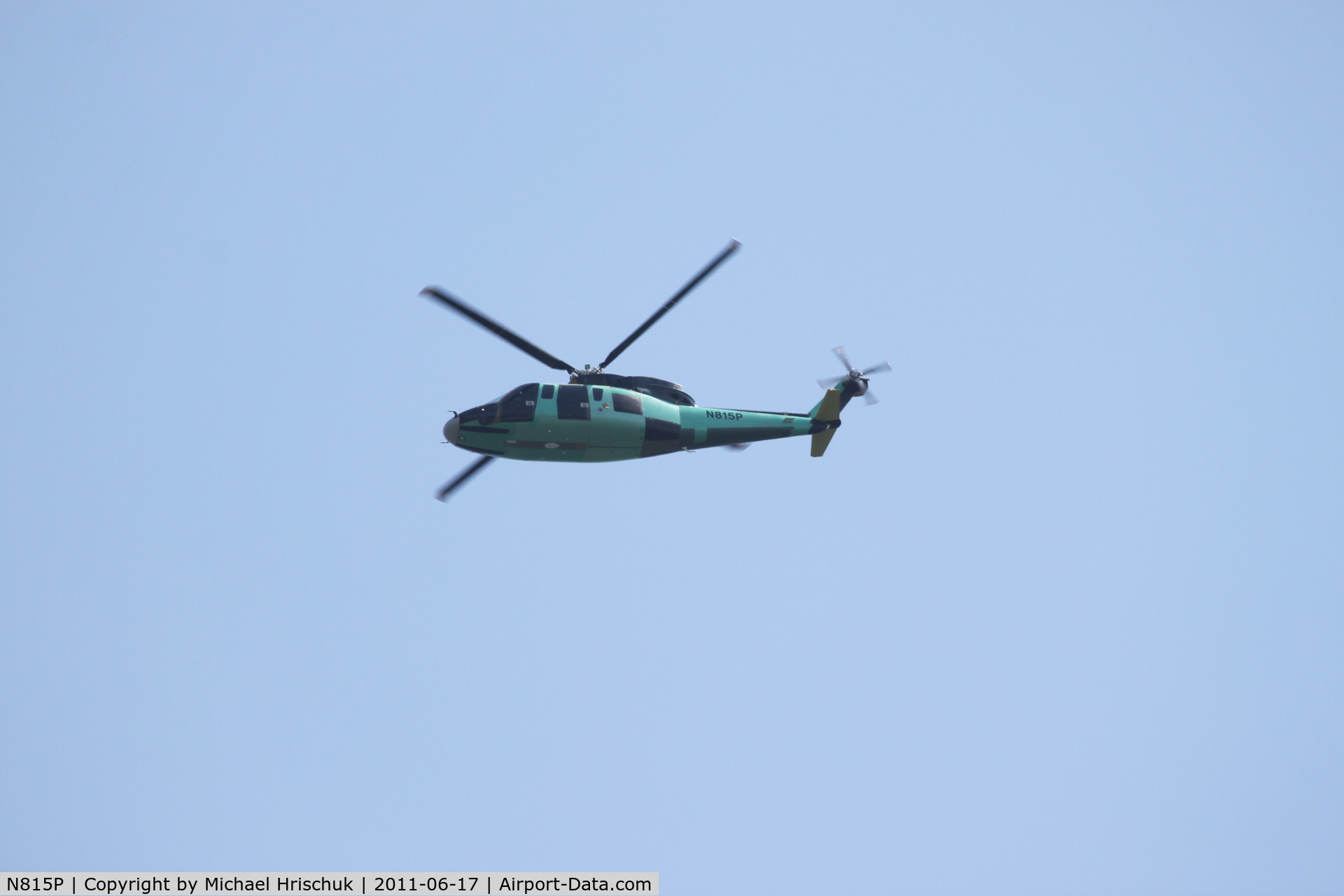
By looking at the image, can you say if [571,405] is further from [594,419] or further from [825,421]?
[825,421]

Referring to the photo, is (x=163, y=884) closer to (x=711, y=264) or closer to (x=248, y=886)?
(x=248, y=886)

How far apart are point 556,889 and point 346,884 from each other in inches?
298

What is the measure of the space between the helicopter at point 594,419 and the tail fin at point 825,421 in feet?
4.61

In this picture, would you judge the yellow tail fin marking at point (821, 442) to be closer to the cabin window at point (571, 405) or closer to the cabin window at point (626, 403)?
the cabin window at point (626, 403)

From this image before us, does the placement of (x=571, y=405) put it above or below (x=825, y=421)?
below

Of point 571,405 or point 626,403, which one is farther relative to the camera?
point 626,403

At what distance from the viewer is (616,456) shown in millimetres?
37125

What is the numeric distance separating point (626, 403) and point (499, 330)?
15.0ft

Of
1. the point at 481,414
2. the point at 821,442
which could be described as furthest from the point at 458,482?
the point at 821,442

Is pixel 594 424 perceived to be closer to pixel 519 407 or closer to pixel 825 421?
pixel 519 407

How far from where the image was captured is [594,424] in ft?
117

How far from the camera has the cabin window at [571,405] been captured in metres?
35.5

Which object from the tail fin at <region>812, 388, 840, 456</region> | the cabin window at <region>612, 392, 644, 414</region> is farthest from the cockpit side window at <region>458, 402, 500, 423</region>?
the tail fin at <region>812, 388, 840, 456</region>

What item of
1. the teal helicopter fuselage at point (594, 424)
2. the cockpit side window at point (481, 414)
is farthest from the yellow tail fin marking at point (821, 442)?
the cockpit side window at point (481, 414)
